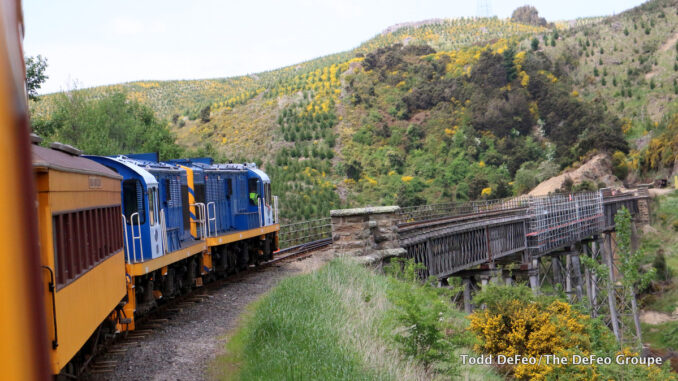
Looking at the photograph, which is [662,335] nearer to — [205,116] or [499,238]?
[499,238]

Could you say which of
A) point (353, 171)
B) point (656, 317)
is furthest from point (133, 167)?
point (353, 171)

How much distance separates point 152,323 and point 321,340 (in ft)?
15.1

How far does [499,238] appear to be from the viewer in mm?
26797

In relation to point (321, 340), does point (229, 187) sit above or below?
above

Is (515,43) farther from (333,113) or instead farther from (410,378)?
(410,378)

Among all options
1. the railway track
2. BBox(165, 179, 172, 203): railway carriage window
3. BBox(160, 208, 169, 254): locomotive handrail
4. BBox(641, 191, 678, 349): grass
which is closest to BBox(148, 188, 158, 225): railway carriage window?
BBox(160, 208, 169, 254): locomotive handrail

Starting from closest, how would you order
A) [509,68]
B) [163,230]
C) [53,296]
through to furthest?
[53,296] → [163,230] → [509,68]

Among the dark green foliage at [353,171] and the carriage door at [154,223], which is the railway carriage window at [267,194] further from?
the dark green foliage at [353,171]

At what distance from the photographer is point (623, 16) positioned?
9481 centimetres

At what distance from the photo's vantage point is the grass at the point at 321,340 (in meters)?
6.83

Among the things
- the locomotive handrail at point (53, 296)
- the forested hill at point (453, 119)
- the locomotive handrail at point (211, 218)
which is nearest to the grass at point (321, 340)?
the locomotive handrail at point (53, 296)

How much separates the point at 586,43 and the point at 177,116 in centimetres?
5142

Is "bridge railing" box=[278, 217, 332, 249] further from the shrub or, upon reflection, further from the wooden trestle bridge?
the shrub

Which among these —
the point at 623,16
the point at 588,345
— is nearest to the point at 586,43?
the point at 623,16
